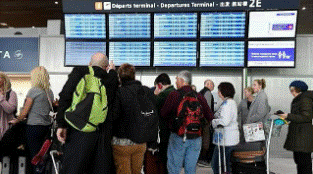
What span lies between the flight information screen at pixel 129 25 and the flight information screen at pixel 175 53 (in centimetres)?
38

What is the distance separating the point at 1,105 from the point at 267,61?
467 centimetres

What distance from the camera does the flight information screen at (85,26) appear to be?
22.6ft

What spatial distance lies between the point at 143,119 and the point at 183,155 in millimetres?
1091

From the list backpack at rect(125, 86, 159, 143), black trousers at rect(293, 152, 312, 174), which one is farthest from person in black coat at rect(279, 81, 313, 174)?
backpack at rect(125, 86, 159, 143)

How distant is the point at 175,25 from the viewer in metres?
6.67

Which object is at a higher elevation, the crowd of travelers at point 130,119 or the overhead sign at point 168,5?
the overhead sign at point 168,5

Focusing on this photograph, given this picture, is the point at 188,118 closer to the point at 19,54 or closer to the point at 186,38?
the point at 186,38

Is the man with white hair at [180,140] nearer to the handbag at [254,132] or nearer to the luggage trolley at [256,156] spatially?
the handbag at [254,132]

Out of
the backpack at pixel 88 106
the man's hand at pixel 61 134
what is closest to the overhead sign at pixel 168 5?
the backpack at pixel 88 106

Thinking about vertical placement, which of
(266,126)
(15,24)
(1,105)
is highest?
(15,24)

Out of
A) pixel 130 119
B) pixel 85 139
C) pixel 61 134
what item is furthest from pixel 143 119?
pixel 61 134

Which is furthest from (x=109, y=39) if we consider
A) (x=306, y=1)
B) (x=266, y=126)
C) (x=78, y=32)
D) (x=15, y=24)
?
(x=15, y=24)

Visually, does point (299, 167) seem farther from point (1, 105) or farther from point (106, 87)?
point (1, 105)

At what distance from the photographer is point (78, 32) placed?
22.8 ft
